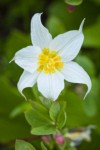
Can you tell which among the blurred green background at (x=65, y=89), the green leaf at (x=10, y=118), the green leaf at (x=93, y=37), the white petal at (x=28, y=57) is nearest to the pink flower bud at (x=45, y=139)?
the white petal at (x=28, y=57)

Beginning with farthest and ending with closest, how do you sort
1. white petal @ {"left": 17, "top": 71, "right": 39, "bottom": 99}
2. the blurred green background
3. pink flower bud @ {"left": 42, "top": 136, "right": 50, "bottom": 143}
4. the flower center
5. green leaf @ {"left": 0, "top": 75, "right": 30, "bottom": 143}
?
green leaf @ {"left": 0, "top": 75, "right": 30, "bottom": 143}, the blurred green background, pink flower bud @ {"left": 42, "top": 136, "right": 50, "bottom": 143}, the flower center, white petal @ {"left": 17, "top": 71, "right": 39, "bottom": 99}

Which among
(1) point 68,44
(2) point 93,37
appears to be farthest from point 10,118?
(1) point 68,44

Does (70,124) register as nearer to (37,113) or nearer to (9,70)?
(9,70)

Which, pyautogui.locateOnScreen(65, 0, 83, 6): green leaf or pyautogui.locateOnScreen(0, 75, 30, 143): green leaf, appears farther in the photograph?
pyautogui.locateOnScreen(0, 75, 30, 143): green leaf

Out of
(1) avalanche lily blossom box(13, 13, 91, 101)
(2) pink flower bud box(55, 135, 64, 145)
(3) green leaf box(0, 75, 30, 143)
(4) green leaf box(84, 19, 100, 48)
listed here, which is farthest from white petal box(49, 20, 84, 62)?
(4) green leaf box(84, 19, 100, 48)

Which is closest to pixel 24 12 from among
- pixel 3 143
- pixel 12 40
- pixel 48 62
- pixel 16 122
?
pixel 12 40

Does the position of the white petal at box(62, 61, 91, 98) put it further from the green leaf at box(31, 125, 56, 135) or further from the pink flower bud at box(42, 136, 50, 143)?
the pink flower bud at box(42, 136, 50, 143)
